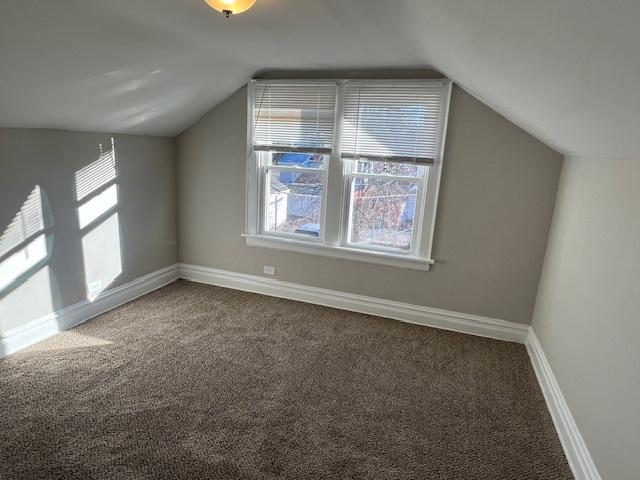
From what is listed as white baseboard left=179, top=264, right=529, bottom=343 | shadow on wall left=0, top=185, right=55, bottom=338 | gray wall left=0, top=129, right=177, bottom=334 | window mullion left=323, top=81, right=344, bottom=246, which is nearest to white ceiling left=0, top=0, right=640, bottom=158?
gray wall left=0, top=129, right=177, bottom=334

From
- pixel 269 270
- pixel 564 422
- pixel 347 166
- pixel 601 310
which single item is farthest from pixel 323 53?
pixel 564 422

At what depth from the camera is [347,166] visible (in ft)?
11.0

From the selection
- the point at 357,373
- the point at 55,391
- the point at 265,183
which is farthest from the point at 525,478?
the point at 265,183

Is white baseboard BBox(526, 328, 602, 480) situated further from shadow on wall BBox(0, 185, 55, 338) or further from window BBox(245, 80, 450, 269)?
shadow on wall BBox(0, 185, 55, 338)

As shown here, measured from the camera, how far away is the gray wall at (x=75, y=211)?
99.3 inches

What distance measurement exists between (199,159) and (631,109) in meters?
3.42

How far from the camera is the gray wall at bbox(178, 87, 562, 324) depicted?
2.87m

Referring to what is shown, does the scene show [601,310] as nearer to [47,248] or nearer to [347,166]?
[347,166]

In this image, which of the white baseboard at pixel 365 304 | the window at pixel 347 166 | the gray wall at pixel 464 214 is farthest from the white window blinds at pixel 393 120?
the white baseboard at pixel 365 304

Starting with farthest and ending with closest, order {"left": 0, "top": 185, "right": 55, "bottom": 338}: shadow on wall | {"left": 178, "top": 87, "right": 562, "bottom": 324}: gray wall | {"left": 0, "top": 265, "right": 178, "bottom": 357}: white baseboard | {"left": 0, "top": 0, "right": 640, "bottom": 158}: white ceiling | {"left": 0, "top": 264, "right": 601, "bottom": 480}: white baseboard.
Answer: {"left": 178, "top": 87, "right": 562, "bottom": 324}: gray wall, {"left": 0, "top": 265, "right": 178, "bottom": 357}: white baseboard, {"left": 0, "top": 185, "right": 55, "bottom": 338}: shadow on wall, {"left": 0, "top": 264, "right": 601, "bottom": 480}: white baseboard, {"left": 0, "top": 0, "right": 640, "bottom": 158}: white ceiling

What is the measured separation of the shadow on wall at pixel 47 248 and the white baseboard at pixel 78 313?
0.05ft

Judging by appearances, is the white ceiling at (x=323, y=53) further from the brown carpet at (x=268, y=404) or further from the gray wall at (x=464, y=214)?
the brown carpet at (x=268, y=404)

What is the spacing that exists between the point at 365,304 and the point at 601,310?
192cm

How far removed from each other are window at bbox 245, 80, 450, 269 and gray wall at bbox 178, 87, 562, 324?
0.12m
